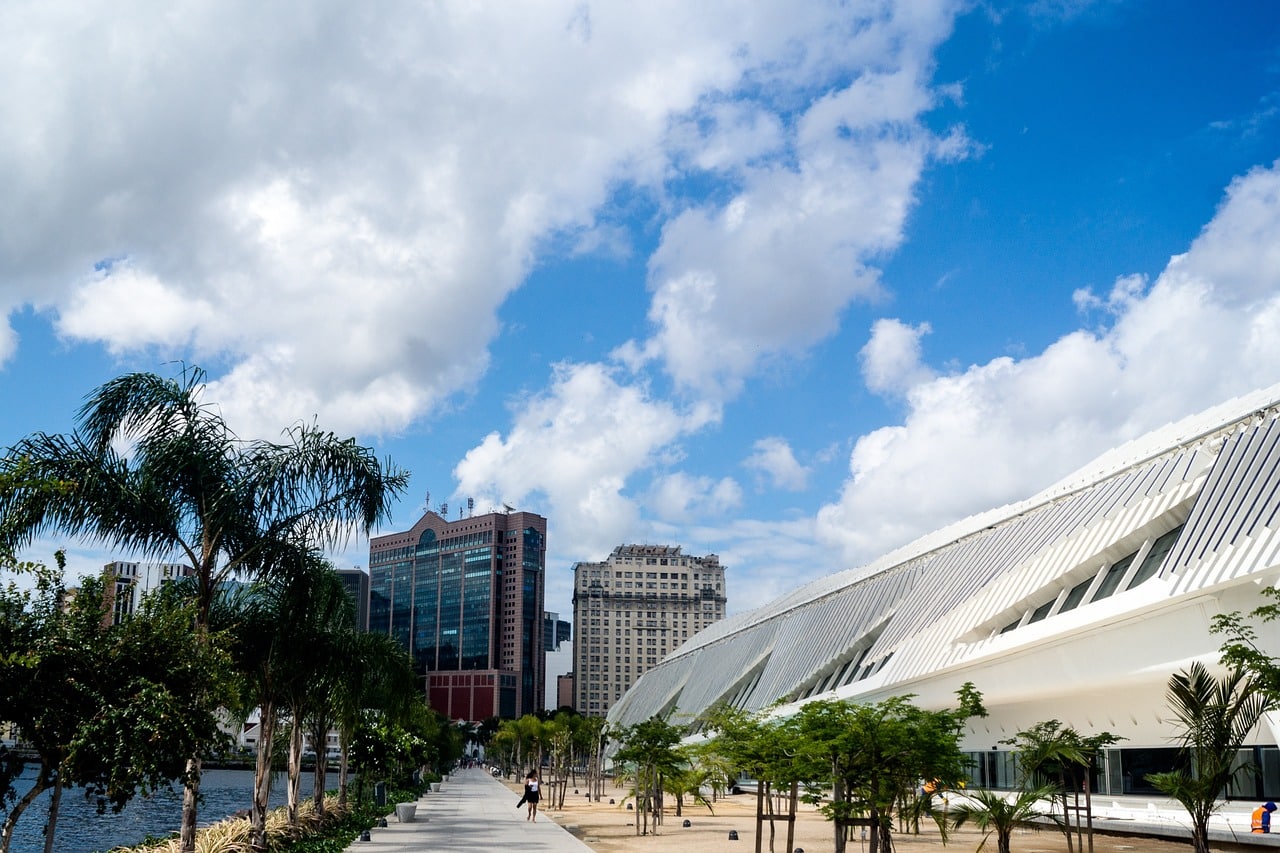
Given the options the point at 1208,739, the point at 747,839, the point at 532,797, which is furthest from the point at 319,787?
the point at 1208,739

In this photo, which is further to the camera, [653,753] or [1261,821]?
[653,753]

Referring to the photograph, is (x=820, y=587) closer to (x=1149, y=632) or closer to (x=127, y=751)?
(x=1149, y=632)

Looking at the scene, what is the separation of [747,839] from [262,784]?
1322cm

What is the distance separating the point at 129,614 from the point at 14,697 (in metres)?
2.03

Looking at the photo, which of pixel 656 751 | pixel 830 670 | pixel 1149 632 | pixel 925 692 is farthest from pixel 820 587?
pixel 1149 632

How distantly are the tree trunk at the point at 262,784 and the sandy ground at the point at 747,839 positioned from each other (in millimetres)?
7928

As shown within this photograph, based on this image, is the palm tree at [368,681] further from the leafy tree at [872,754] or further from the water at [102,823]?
the leafy tree at [872,754]

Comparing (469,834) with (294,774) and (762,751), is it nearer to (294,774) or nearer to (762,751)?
(294,774)

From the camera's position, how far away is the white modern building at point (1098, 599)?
24605 mm

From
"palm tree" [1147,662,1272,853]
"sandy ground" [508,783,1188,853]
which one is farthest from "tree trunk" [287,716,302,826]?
"palm tree" [1147,662,1272,853]

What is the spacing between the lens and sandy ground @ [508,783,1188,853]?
2539 centimetres

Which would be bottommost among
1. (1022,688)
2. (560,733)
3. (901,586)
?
(560,733)

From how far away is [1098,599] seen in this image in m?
29.0

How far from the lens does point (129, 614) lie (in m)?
13.2
